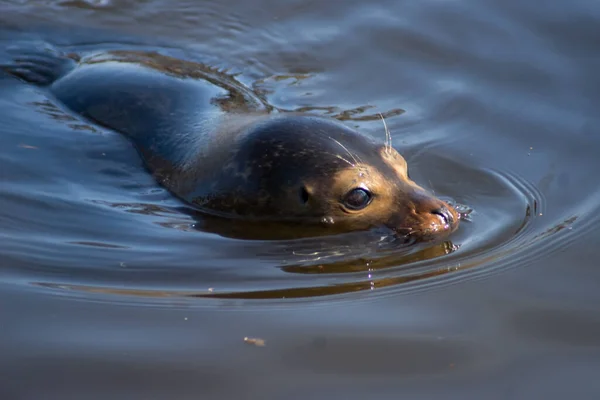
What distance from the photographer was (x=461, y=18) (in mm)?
7129

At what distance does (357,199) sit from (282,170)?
366 mm

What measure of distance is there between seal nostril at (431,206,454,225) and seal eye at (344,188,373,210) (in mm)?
310

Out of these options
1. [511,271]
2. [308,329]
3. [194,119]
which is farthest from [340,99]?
[308,329]

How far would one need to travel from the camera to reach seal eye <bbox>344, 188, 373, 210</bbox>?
4.20 m

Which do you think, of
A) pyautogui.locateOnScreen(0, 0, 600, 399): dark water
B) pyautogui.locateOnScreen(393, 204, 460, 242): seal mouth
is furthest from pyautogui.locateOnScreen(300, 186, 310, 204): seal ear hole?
pyautogui.locateOnScreen(393, 204, 460, 242): seal mouth

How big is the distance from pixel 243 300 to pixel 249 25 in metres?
4.47

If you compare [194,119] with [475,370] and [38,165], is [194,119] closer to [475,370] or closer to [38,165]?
[38,165]

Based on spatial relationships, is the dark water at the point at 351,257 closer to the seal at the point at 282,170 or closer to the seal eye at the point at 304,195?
the seal at the point at 282,170

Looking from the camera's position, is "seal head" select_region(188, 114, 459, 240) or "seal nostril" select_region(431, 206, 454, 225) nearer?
"seal nostril" select_region(431, 206, 454, 225)

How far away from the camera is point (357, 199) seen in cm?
421

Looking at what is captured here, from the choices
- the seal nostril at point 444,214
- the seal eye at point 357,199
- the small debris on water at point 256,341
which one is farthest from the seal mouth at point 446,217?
the small debris on water at point 256,341

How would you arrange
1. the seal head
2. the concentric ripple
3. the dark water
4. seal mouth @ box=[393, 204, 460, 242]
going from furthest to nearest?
the seal head → seal mouth @ box=[393, 204, 460, 242] → the concentric ripple → the dark water

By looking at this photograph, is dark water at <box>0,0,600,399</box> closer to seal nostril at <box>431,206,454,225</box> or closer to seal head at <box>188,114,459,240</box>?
seal nostril at <box>431,206,454,225</box>

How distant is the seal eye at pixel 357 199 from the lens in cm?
420
